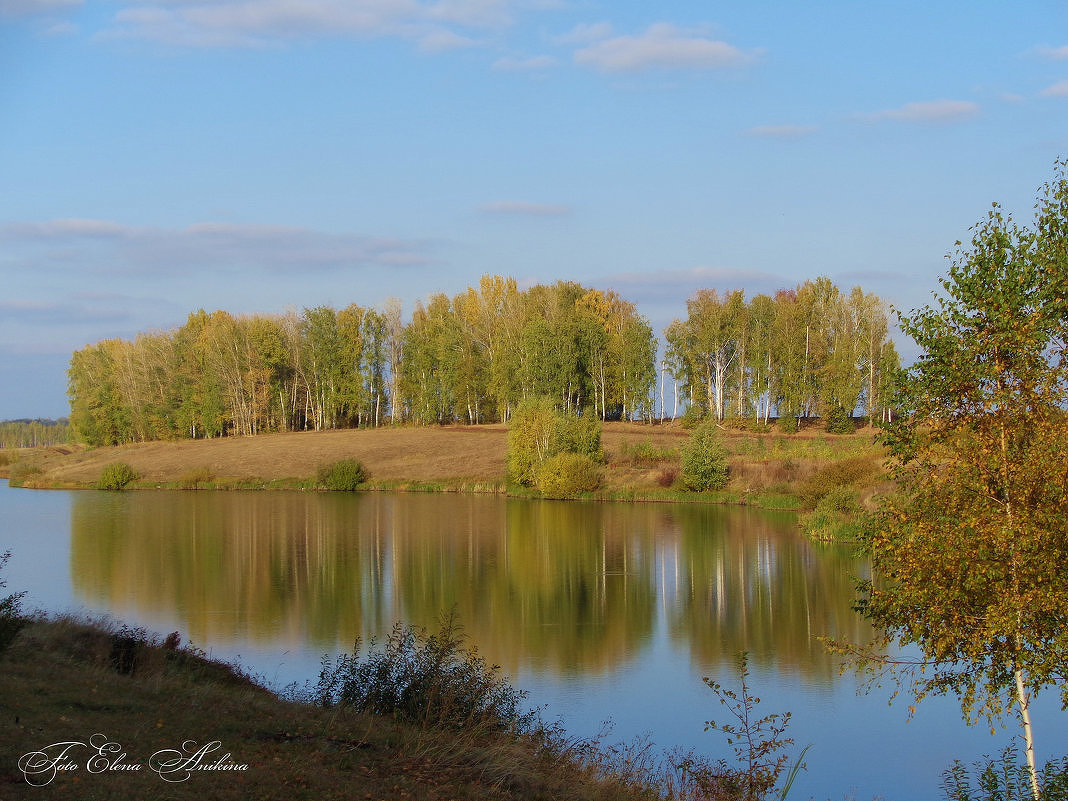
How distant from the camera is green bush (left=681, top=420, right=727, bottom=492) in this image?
47.3 metres

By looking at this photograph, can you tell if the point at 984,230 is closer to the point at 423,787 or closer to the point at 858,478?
the point at 423,787

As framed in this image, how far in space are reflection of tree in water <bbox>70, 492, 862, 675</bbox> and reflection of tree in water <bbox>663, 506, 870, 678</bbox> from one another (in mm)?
77

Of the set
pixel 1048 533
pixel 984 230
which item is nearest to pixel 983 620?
pixel 1048 533

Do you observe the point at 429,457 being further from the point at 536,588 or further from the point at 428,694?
the point at 428,694

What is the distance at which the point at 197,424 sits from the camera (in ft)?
251

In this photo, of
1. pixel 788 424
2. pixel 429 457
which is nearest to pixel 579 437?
pixel 429 457

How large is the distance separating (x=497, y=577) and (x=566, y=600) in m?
3.40

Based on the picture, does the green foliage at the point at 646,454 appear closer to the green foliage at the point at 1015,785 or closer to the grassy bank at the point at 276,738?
the grassy bank at the point at 276,738

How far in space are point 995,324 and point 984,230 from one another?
4.04ft

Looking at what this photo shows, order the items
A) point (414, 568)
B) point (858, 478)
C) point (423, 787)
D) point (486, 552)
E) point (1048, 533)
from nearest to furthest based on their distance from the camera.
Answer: point (423, 787) → point (1048, 533) → point (414, 568) → point (486, 552) → point (858, 478)

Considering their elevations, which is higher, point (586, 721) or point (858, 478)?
point (858, 478)

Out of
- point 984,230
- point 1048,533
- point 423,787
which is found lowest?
point 423,787

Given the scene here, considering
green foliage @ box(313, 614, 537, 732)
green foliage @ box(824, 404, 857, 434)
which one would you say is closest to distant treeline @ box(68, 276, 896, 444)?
green foliage @ box(824, 404, 857, 434)

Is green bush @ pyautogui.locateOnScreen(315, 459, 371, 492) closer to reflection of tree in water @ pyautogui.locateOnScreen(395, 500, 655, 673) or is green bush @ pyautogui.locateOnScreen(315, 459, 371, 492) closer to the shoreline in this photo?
the shoreline
